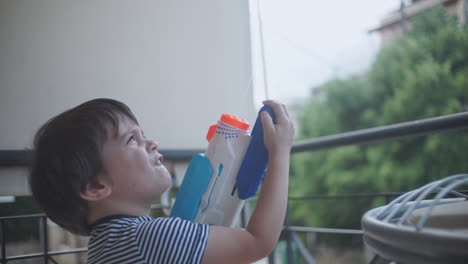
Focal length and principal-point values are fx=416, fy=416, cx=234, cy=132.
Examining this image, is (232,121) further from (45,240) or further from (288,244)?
(288,244)

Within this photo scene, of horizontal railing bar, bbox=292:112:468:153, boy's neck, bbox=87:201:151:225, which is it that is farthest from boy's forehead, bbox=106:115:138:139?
horizontal railing bar, bbox=292:112:468:153

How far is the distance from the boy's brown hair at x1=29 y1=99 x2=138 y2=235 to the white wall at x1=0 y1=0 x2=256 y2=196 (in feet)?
0.80

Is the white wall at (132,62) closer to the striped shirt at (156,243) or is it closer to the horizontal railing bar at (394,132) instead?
the horizontal railing bar at (394,132)

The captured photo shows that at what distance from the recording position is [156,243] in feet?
1.97

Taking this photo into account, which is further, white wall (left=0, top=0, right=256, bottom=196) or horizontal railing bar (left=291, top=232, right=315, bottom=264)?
horizontal railing bar (left=291, top=232, right=315, bottom=264)

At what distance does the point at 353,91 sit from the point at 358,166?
1899 mm

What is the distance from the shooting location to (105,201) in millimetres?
707

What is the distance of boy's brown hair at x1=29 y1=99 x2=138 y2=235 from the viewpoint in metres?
0.69

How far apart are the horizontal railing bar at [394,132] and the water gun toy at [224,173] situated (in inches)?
14.3

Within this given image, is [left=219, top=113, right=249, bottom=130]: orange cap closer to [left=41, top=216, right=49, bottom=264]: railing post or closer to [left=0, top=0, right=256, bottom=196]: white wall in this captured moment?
[left=0, top=0, right=256, bottom=196]: white wall

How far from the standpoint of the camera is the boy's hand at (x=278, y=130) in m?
0.67

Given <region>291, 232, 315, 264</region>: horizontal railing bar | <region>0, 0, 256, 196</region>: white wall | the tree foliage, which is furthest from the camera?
the tree foliage

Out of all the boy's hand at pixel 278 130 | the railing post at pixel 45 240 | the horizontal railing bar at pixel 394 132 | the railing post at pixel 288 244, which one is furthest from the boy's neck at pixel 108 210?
the railing post at pixel 288 244

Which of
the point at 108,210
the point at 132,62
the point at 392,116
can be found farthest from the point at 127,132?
the point at 392,116
